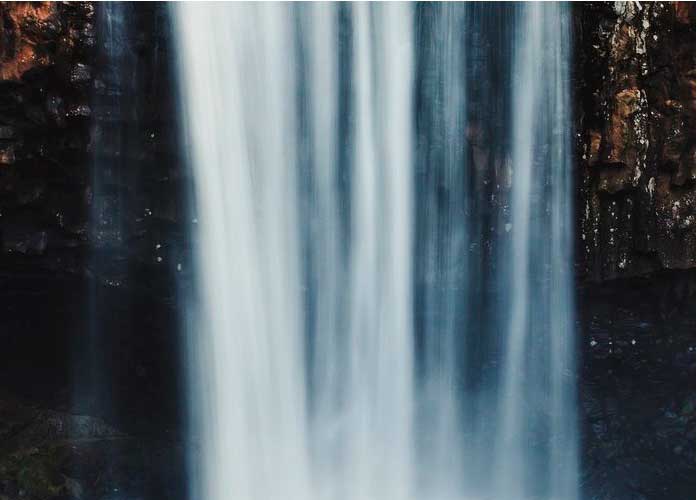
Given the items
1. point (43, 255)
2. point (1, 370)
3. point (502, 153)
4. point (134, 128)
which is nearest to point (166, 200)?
point (134, 128)

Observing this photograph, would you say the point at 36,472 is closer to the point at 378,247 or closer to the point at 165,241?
the point at 165,241

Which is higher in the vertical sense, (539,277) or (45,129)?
(45,129)

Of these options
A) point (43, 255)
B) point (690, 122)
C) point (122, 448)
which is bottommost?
point (122, 448)

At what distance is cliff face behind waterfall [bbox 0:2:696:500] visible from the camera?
5.69 m

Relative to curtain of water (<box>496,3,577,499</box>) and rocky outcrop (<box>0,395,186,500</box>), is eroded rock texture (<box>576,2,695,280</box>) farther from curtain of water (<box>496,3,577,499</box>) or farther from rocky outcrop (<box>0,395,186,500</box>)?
rocky outcrop (<box>0,395,186,500</box>)

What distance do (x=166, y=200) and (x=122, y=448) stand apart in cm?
222

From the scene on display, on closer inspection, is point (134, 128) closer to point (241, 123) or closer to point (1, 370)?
point (241, 123)

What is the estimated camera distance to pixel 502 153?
6.23 meters

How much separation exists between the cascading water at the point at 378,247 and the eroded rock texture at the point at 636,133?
0.19m

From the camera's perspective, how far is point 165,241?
611 cm

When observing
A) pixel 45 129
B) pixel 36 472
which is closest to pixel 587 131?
pixel 45 129

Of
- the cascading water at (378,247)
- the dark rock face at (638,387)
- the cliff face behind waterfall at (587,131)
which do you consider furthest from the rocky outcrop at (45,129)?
the dark rock face at (638,387)

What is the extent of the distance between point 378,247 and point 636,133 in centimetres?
218

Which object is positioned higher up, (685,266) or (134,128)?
(134,128)
